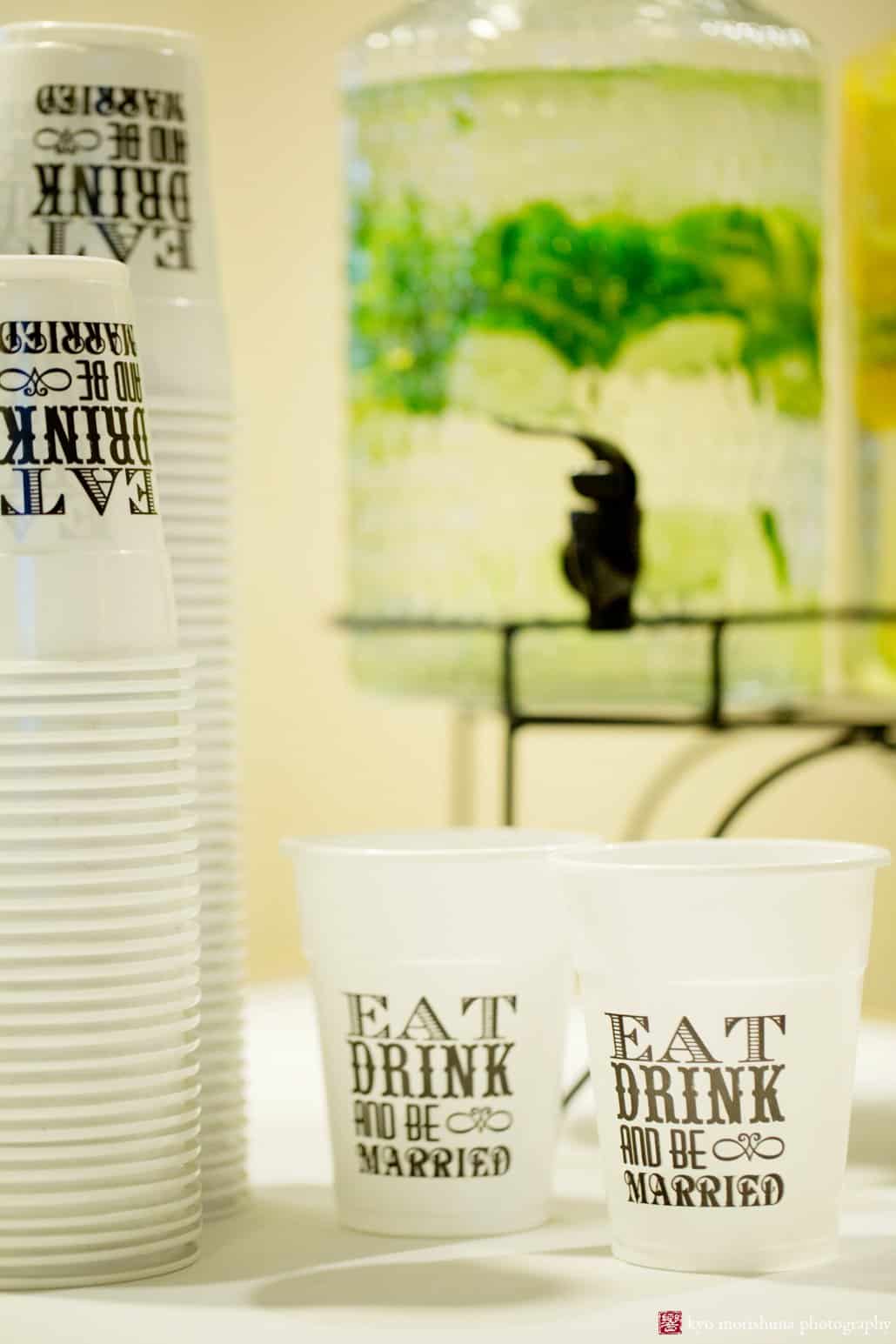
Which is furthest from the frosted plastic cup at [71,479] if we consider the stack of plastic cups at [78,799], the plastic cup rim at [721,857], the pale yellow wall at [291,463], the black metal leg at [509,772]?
the pale yellow wall at [291,463]

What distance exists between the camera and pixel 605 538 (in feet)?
2.70

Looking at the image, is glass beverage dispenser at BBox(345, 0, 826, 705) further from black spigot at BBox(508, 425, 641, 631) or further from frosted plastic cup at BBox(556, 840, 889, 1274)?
frosted plastic cup at BBox(556, 840, 889, 1274)

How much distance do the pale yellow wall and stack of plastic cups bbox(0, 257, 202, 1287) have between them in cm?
123

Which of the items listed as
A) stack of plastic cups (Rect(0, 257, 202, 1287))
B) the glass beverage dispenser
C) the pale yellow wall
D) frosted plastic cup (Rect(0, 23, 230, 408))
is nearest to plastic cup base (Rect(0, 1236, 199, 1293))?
stack of plastic cups (Rect(0, 257, 202, 1287))

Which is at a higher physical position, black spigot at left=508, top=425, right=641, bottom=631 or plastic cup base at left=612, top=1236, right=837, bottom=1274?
black spigot at left=508, top=425, right=641, bottom=631

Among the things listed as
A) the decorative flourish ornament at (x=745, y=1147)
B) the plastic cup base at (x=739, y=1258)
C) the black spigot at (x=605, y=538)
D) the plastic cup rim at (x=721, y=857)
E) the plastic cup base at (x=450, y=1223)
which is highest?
the black spigot at (x=605, y=538)

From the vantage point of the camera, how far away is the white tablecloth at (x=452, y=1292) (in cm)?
57

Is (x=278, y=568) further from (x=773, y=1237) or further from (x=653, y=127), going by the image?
(x=773, y=1237)

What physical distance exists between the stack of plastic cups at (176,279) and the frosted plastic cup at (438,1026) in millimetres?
58

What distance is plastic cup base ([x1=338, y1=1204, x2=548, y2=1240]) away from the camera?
0.67m

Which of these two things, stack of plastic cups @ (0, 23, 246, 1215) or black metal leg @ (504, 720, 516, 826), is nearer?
stack of plastic cups @ (0, 23, 246, 1215)

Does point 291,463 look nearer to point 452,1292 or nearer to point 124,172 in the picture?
point 124,172

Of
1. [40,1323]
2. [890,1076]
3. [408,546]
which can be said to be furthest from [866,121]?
[40,1323]

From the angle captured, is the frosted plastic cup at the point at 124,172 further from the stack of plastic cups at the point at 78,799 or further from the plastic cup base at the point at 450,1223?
the plastic cup base at the point at 450,1223
